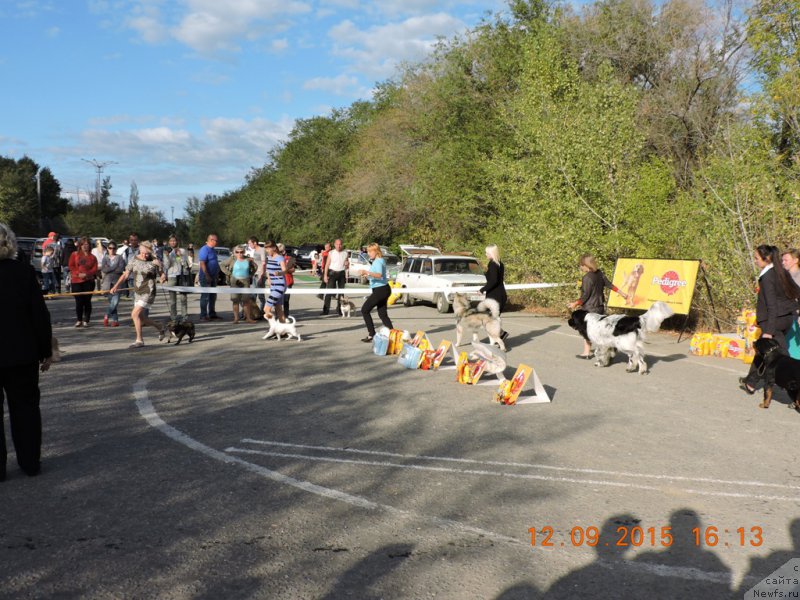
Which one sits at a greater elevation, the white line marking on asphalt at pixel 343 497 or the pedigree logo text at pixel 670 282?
the pedigree logo text at pixel 670 282

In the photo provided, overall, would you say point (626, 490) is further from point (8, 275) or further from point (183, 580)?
point (8, 275)

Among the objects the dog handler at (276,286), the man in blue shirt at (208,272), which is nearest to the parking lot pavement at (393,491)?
the dog handler at (276,286)

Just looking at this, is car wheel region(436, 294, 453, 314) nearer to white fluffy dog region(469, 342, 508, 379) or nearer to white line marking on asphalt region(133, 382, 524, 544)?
white fluffy dog region(469, 342, 508, 379)

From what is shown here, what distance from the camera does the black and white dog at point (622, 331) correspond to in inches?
404

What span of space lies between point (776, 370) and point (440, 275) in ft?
43.1

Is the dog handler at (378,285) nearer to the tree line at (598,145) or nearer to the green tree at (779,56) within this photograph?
the tree line at (598,145)

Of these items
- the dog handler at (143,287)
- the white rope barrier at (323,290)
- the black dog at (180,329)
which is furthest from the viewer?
the white rope barrier at (323,290)

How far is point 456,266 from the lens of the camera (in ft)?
69.1

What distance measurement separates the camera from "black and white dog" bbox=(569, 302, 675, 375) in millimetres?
10250

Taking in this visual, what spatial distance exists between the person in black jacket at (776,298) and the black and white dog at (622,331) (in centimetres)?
180

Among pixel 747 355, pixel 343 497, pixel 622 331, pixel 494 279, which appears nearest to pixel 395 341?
pixel 494 279

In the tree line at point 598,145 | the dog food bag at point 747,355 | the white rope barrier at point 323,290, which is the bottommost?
the dog food bag at point 747,355

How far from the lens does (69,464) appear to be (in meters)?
5.73

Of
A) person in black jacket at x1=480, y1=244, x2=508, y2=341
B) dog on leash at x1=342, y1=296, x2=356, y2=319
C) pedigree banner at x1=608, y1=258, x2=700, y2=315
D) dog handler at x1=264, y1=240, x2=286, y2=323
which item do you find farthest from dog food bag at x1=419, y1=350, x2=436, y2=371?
dog on leash at x1=342, y1=296, x2=356, y2=319
